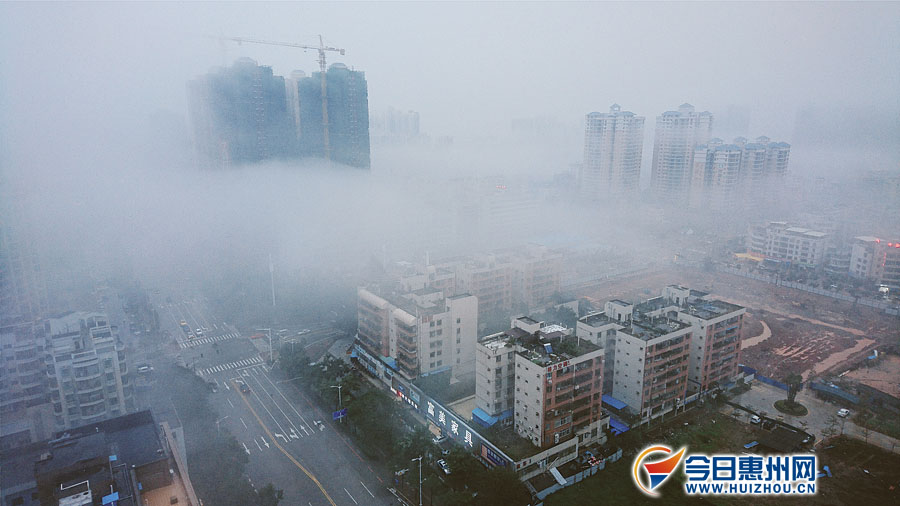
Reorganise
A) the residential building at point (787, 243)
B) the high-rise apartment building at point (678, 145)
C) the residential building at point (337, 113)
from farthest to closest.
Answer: the high-rise apartment building at point (678, 145) < the residential building at point (337, 113) < the residential building at point (787, 243)

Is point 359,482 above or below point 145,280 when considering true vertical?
below

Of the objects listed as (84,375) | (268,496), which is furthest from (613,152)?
(84,375)

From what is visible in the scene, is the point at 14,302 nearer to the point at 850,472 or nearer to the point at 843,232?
the point at 850,472

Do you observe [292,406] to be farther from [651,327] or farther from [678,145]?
[678,145]

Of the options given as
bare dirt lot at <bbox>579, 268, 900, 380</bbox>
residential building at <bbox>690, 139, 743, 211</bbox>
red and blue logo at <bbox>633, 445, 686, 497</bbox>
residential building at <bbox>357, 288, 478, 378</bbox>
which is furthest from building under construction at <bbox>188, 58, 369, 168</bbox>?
residential building at <bbox>690, 139, 743, 211</bbox>

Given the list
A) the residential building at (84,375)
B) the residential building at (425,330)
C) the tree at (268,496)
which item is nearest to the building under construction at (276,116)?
the residential building at (84,375)

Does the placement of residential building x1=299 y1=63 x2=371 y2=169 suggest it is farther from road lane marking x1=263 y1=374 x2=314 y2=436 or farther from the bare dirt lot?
road lane marking x1=263 y1=374 x2=314 y2=436

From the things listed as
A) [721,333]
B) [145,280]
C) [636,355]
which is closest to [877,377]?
[721,333]

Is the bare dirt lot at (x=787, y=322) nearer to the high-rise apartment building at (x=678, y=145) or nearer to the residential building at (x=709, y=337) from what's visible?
Answer: the residential building at (x=709, y=337)
